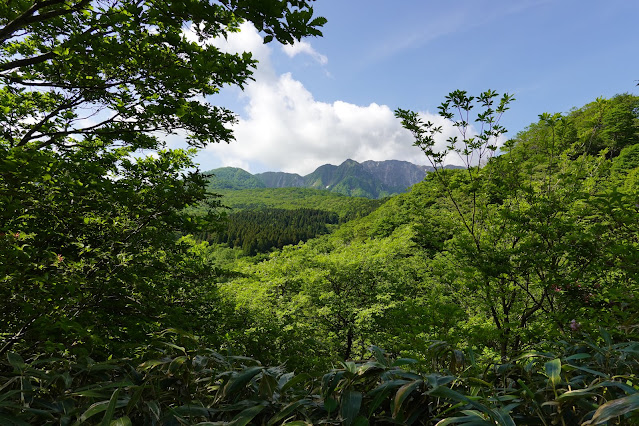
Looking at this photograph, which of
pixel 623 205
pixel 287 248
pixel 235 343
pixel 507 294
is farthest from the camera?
pixel 287 248

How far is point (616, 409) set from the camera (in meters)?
0.76

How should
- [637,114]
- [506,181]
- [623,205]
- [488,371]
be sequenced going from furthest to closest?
[637,114] → [506,181] → [623,205] → [488,371]

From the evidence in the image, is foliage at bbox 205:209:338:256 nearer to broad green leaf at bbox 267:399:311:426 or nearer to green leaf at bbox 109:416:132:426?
broad green leaf at bbox 267:399:311:426

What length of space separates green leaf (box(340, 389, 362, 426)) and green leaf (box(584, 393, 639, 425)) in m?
0.66

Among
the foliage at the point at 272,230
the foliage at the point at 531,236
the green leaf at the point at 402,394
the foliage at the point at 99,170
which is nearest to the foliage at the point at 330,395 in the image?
the green leaf at the point at 402,394

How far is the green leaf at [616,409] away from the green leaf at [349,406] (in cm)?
66

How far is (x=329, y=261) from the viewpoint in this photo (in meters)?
13.7

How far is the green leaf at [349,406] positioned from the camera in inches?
39.1

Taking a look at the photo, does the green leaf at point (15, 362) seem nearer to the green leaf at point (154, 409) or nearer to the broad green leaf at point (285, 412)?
the green leaf at point (154, 409)

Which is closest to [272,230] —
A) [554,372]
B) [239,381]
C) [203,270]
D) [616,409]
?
[203,270]

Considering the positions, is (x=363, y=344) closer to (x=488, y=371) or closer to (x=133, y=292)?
(x=133, y=292)

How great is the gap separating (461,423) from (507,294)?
15.1ft

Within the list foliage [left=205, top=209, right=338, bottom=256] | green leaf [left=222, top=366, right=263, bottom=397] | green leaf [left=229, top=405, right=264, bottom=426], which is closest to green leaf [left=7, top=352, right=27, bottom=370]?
green leaf [left=222, top=366, right=263, bottom=397]

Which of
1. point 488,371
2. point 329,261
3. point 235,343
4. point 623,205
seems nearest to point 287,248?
point 329,261
